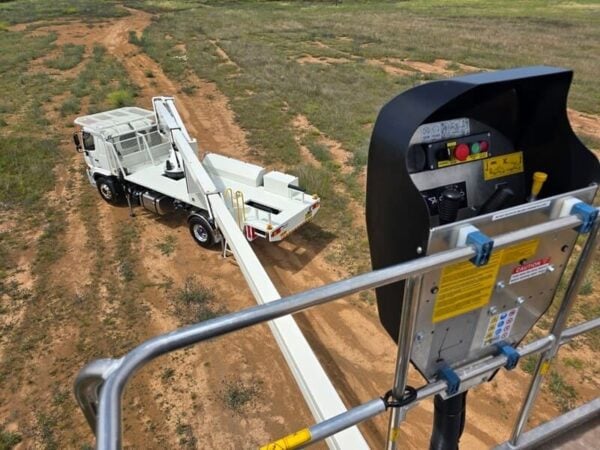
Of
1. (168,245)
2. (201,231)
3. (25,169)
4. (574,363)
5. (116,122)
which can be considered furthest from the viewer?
(25,169)

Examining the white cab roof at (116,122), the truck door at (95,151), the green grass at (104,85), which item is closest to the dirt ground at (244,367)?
the truck door at (95,151)

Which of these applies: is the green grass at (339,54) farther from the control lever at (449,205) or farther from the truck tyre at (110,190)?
the control lever at (449,205)

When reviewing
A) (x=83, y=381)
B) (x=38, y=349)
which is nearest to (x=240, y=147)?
(x=38, y=349)

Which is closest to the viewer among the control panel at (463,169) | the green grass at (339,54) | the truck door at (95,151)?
the control panel at (463,169)

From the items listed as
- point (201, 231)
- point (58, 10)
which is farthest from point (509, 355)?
point (58, 10)

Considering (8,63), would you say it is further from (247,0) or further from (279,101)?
(247,0)

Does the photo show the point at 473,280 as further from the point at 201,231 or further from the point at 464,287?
Result: the point at 201,231
